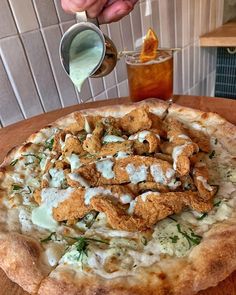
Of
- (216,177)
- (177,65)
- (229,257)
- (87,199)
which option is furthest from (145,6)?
(229,257)

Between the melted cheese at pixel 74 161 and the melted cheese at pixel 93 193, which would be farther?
the melted cheese at pixel 74 161

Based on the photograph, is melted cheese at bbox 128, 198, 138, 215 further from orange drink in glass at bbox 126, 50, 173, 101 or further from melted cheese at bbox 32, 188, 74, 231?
orange drink in glass at bbox 126, 50, 173, 101

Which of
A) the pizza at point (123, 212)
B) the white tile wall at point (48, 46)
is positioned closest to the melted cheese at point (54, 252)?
the pizza at point (123, 212)

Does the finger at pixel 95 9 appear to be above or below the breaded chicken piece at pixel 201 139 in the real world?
above

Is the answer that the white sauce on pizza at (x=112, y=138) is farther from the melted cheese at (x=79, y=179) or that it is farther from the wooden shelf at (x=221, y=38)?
the wooden shelf at (x=221, y=38)

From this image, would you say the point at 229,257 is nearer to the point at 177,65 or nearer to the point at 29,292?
the point at 29,292
